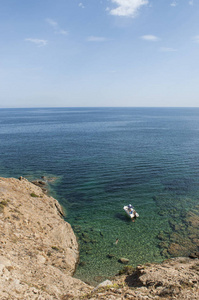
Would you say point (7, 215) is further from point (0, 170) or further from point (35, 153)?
point (35, 153)

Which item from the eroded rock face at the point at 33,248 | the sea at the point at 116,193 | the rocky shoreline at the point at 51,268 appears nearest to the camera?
the rocky shoreline at the point at 51,268

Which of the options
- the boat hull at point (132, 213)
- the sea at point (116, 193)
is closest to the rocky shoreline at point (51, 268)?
the sea at point (116, 193)

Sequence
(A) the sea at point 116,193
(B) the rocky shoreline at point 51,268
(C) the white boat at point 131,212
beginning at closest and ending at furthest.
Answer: (B) the rocky shoreline at point 51,268 → (A) the sea at point 116,193 → (C) the white boat at point 131,212

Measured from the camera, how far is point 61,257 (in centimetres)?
2680

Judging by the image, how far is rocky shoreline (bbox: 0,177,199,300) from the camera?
17422 millimetres

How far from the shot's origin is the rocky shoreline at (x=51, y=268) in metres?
17.4

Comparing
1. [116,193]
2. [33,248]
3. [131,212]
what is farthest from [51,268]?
[116,193]

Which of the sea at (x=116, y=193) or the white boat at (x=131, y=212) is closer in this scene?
the sea at (x=116, y=193)

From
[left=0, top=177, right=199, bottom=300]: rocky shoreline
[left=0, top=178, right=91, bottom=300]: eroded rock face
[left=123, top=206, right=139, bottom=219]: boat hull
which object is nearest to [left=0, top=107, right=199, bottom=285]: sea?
[left=123, top=206, right=139, bottom=219]: boat hull

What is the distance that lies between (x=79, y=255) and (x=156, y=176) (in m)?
35.3

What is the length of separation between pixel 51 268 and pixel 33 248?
392cm

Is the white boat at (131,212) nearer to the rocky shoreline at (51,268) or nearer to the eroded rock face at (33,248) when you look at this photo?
the rocky shoreline at (51,268)

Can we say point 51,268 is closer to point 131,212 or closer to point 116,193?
point 131,212

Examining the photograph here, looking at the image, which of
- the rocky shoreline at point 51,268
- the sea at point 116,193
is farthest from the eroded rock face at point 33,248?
the sea at point 116,193
